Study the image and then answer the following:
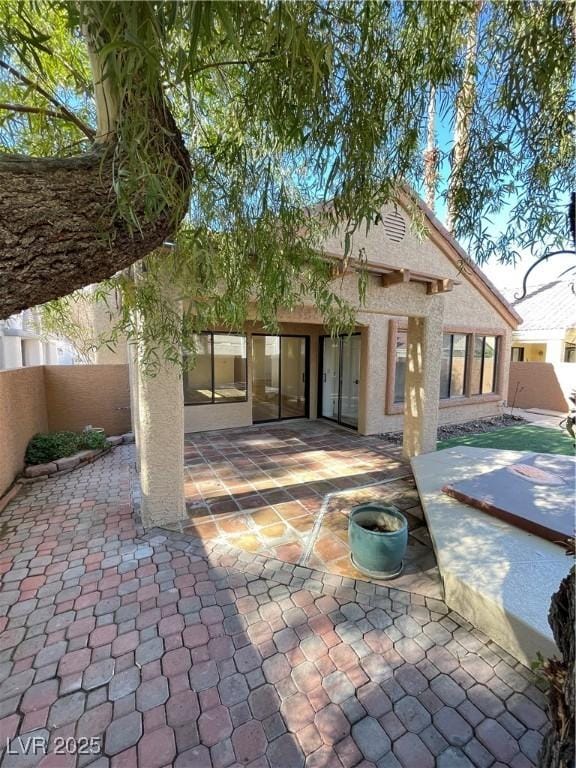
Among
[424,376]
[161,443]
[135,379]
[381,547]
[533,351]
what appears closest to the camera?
[381,547]

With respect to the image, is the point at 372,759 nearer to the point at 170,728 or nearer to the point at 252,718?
the point at 252,718

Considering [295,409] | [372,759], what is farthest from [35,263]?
[295,409]

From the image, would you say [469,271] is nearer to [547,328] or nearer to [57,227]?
[57,227]

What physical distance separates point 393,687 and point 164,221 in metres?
3.35

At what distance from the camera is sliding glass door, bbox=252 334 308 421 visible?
9.92 meters

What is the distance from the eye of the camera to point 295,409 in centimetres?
1064

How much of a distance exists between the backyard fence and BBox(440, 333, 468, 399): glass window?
920 cm

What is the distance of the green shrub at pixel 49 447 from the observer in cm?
626

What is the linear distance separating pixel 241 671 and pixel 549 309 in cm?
1980

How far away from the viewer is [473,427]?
10227mm

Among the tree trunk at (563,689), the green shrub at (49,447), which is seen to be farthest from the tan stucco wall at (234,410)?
the tree trunk at (563,689)

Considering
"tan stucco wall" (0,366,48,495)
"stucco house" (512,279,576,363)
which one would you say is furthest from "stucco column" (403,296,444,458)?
"stucco house" (512,279,576,363)

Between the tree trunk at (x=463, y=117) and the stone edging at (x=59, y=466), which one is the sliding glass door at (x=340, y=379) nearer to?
the stone edging at (x=59, y=466)

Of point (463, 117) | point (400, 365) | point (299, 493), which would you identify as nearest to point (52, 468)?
point (299, 493)
